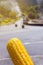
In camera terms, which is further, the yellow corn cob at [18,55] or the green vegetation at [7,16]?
the green vegetation at [7,16]

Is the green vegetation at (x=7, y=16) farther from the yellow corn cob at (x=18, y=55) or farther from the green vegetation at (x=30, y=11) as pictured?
the yellow corn cob at (x=18, y=55)

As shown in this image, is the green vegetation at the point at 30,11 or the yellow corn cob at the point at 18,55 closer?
the yellow corn cob at the point at 18,55

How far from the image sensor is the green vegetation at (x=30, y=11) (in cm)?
170

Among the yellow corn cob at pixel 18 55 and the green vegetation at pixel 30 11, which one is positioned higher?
the yellow corn cob at pixel 18 55

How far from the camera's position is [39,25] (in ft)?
6.01

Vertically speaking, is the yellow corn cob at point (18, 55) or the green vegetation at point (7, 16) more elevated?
the yellow corn cob at point (18, 55)

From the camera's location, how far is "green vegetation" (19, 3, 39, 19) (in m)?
1.70

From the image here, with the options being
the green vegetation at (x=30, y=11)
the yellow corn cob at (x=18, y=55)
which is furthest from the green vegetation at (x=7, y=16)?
the yellow corn cob at (x=18, y=55)

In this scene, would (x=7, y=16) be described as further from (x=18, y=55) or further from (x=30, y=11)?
(x=18, y=55)

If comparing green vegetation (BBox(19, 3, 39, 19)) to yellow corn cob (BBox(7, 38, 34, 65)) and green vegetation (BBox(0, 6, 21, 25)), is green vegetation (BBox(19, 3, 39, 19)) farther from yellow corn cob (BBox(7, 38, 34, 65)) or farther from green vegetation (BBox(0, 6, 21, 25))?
yellow corn cob (BBox(7, 38, 34, 65))

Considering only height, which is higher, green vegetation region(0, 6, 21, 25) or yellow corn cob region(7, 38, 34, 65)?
yellow corn cob region(7, 38, 34, 65)

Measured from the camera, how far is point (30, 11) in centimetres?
175

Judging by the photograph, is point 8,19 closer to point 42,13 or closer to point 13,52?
point 42,13

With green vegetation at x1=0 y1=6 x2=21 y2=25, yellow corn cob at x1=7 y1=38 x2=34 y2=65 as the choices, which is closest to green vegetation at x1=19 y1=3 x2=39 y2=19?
green vegetation at x1=0 y1=6 x2=21 y2=25
